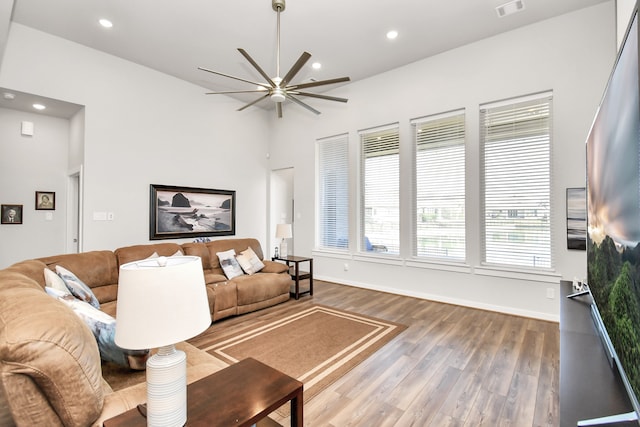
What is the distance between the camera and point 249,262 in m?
4.54

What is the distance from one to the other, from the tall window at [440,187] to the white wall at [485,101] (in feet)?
0.49

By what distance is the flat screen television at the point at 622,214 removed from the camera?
0.86 meters

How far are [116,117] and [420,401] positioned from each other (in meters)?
5.39

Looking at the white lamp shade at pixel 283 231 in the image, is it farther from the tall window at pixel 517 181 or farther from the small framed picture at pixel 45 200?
the small framed picture at pixel 45 200

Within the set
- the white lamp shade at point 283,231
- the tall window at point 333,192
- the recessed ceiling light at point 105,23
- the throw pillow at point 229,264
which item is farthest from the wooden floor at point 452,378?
the recessed ceiling light at point 105,23

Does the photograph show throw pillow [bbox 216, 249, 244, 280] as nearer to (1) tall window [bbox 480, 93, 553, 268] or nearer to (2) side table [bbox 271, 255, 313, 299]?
(2) side table [bbox 271, 255, 313, 299]

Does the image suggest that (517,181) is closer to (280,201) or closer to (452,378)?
(452,378)

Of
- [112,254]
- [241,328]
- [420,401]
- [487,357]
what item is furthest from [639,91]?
[112,254]

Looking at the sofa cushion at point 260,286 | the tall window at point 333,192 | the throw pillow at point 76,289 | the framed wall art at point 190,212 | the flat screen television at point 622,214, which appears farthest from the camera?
the tall window at point 333,192

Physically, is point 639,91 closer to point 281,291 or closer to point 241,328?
point 241,328

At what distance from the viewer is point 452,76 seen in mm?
4391

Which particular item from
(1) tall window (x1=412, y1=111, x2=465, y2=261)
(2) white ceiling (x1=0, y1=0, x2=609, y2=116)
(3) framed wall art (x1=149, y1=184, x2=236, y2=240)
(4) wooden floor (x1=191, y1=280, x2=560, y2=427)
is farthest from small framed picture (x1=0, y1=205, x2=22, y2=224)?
(1) tall window (x1=412, y1=111, x2=465, y2=261)

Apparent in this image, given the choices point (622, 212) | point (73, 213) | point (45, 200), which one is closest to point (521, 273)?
point (622, 212)

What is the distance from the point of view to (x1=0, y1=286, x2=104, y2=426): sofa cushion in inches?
36.5
